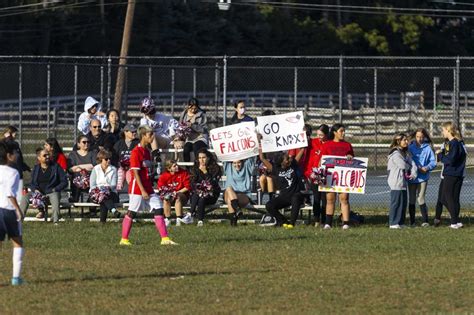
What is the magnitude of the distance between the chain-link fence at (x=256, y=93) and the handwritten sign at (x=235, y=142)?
10.7m

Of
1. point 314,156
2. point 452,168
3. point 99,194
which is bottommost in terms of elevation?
point 99,194

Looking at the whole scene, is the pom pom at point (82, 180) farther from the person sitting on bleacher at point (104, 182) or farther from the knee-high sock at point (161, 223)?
the knee-high sock at point (161, 223)

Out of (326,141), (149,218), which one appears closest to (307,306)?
(326,141)

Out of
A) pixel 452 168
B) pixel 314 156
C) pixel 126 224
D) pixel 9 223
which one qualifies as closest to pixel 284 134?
pixel 314 156

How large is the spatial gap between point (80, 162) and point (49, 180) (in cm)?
111

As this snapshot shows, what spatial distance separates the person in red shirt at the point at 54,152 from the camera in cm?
2333

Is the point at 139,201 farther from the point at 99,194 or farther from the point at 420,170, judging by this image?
the point at 420,170

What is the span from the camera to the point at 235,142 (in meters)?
23.0

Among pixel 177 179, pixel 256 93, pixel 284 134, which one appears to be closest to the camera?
pixel 284 134

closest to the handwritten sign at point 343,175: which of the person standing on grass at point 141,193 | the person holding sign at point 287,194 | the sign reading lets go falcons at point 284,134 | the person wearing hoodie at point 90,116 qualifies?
the person holding sign at point 287,194

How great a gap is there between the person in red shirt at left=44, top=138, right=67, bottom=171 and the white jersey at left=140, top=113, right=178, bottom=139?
1.63m

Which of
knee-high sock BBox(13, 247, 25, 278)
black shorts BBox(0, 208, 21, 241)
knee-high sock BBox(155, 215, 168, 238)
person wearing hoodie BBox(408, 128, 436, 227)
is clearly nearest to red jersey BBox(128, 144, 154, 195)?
knee-high sock BBox(155, 215, 168, 238)

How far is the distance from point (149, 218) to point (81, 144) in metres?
1.88

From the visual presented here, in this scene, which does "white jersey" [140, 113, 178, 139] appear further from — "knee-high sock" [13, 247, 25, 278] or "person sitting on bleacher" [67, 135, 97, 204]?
"knee-high sock" [13, 247, 25, 278]
